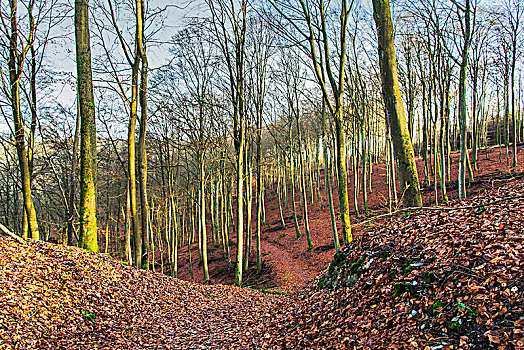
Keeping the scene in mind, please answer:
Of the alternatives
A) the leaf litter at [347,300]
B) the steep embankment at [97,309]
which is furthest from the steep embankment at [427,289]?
the steep embankment at [97,309]

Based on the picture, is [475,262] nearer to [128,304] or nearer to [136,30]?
[128,304]

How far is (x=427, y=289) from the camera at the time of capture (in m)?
3.49

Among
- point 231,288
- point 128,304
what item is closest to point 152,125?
point 231,288

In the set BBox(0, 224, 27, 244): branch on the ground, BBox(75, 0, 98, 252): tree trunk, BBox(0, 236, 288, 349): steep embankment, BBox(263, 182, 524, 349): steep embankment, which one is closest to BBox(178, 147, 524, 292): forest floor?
BBox(0, 236, 288, 349): steep embankment

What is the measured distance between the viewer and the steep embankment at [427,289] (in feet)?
9.18

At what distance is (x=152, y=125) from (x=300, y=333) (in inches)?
573

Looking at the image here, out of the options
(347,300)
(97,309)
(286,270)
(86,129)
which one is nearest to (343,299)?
(347,300)

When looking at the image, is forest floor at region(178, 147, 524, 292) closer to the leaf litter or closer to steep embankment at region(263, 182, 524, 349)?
the leaf litter

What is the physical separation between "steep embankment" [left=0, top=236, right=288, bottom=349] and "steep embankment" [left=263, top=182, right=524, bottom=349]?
5.41ft

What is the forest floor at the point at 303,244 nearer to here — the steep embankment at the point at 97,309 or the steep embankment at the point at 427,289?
the steep embankment at the point at 97,309

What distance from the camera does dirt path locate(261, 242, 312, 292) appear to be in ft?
42.8

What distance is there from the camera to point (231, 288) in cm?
1120

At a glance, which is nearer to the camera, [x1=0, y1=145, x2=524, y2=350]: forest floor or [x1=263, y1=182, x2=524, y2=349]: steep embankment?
[x1=263, y1=182, x2=524, y2=349]: steep embankment

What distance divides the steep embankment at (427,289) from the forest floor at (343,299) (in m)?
0.01
